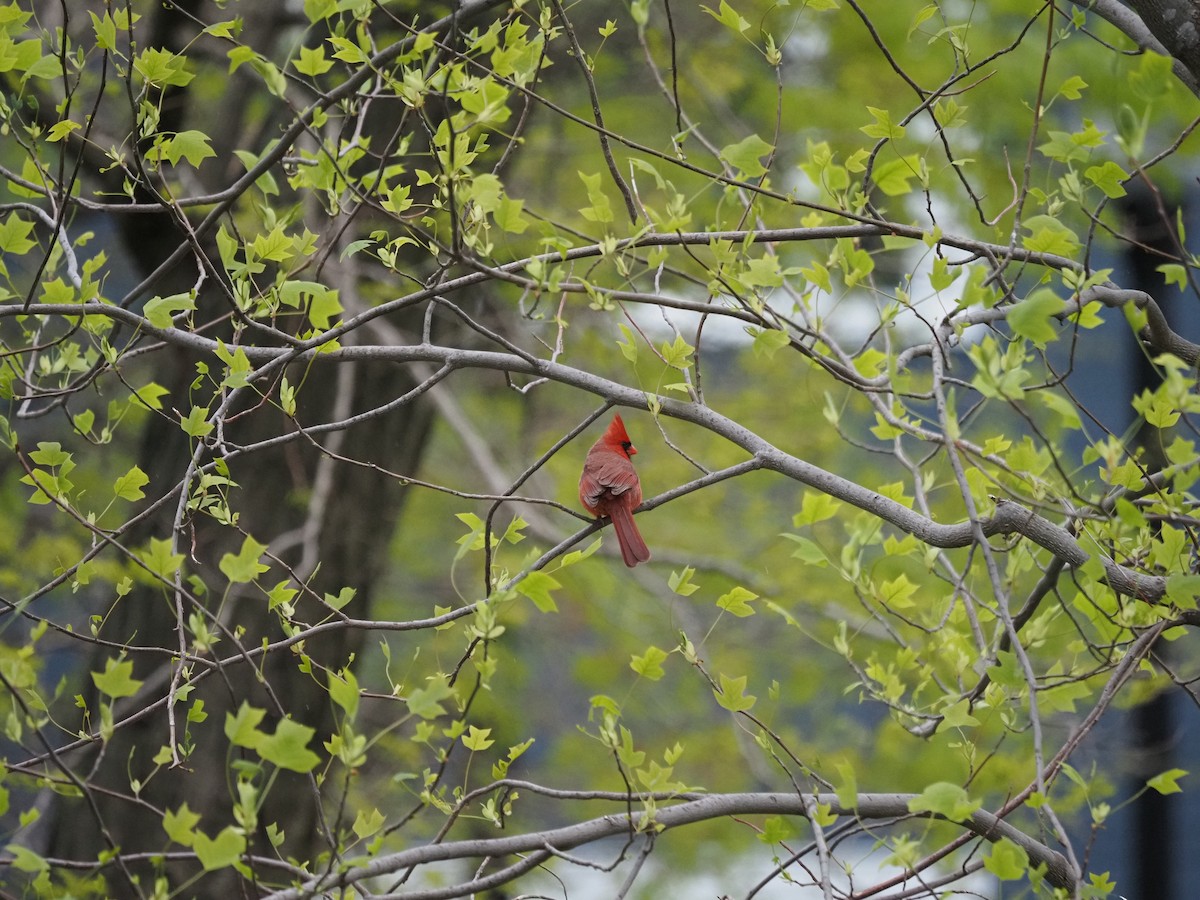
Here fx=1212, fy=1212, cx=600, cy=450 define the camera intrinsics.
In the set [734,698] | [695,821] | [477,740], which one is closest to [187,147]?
[477,740]

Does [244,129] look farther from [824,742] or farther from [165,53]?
[824,742]

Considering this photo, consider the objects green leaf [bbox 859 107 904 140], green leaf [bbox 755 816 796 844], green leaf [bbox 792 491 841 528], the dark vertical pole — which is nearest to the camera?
green leaf [bbox 755 816 796 844]

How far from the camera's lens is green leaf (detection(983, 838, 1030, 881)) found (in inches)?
70.3

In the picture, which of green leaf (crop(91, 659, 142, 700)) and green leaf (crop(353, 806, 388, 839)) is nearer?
green leaf (crop(91, 659, 142, 700))

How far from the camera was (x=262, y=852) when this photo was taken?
17.5 feet

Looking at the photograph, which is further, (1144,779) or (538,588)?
(1144,779)

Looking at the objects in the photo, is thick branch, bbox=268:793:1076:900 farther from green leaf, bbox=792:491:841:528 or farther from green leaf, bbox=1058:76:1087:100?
green leaf, bbox=1058:76:1087:100

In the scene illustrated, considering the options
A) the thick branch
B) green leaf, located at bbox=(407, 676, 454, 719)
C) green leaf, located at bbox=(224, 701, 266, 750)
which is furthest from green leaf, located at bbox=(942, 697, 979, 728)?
green leaf, located at bbox=(224, 701, 266, 750)

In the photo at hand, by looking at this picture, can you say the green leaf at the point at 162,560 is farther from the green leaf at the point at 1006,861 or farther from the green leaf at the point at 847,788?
the green leaf at the point at 1006,861

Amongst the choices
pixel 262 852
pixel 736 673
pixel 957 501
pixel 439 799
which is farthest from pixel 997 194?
pixel 439 799

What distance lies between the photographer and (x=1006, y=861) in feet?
5.93

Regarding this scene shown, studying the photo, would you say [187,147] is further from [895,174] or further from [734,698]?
[734,698]

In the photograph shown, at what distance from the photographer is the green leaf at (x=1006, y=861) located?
1.79 meters

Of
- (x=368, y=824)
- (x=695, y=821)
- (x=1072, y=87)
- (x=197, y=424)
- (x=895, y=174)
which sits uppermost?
(x=1072, y=87)
